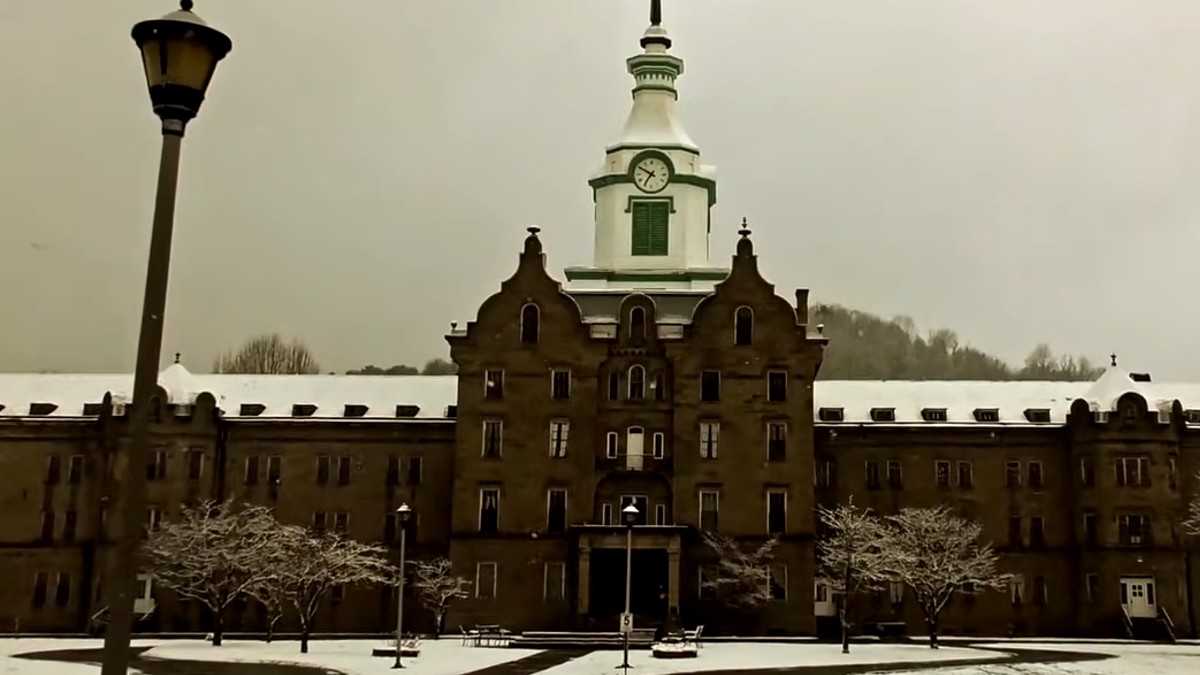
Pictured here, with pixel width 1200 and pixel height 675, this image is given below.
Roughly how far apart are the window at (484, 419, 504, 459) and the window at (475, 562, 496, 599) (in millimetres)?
5958

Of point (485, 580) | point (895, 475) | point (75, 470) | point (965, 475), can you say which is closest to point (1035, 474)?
point (965, 475)

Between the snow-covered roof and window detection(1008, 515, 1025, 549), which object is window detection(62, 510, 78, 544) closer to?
the snow-covered roof

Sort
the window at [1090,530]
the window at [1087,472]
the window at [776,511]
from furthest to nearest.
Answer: the window at [1087,472], the window at [1090,530], the window at [776,511]

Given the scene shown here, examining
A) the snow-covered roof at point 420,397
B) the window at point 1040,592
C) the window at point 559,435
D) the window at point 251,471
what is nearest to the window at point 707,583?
the window at point 559,435

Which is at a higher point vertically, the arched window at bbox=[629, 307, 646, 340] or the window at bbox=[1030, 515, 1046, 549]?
the arched window at bbox=[629, 307, 646, 340]

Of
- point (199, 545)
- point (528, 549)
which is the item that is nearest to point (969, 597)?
point (528, 549)

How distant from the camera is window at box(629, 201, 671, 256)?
275 feet

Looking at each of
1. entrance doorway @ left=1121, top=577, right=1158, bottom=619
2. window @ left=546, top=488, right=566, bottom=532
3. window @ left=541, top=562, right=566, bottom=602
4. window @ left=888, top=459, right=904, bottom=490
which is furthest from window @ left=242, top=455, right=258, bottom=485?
entrance doorway @ left=1121, top=577, right=1158, bottom=619

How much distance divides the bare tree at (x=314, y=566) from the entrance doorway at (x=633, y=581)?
11269 millimetres

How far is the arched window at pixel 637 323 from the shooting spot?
73.7 metres

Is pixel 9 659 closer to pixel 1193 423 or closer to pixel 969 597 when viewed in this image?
pixel 969 597

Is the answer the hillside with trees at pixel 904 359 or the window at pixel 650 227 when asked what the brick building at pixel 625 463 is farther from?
the hillside with trees at pixel 904 359

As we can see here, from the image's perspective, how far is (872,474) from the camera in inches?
3068

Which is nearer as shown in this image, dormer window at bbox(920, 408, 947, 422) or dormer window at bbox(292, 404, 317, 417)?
dormer window at bbox(920, 408, 947, 422)
